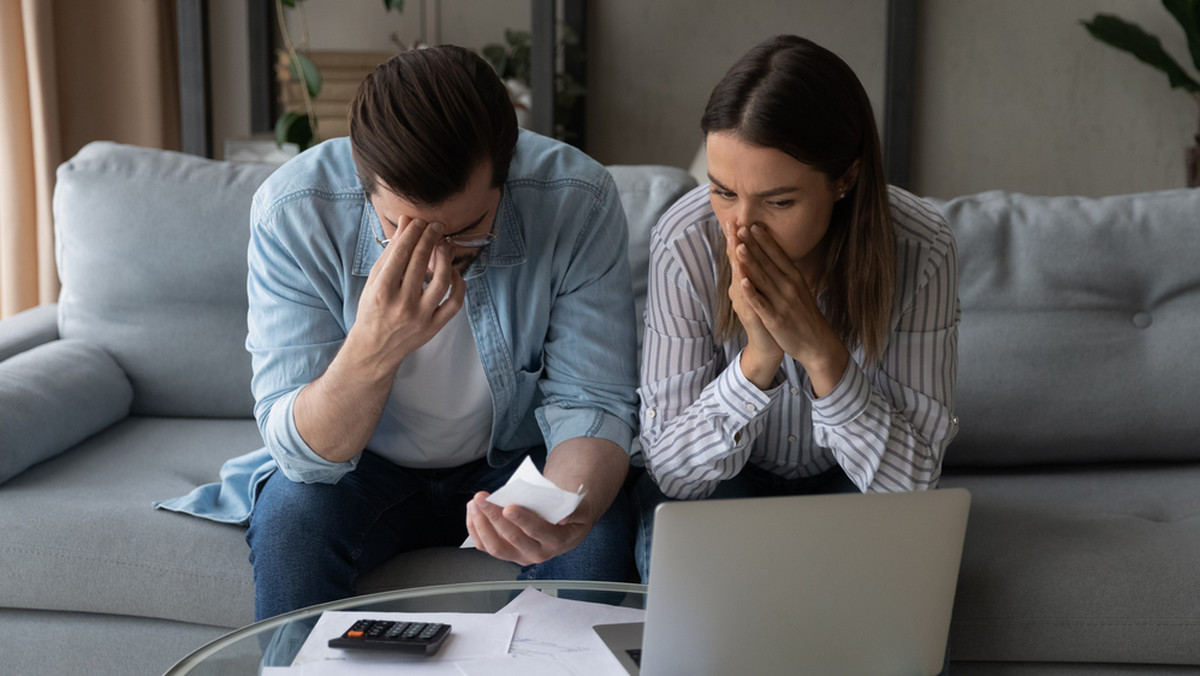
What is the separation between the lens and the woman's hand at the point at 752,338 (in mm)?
1206

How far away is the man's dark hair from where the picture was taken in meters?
1.11

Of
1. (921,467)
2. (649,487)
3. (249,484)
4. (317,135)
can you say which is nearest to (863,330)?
A: (921,467)

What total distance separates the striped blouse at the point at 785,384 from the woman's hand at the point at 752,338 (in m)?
0.02

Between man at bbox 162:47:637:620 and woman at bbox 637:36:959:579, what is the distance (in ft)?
0.31

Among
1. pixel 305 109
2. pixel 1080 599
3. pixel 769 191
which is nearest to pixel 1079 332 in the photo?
pixel 1080 599

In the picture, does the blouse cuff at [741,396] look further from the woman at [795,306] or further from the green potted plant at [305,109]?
the green potted plant at [305,109]

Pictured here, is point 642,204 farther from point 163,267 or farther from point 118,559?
point 118,559

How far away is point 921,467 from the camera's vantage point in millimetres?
1318

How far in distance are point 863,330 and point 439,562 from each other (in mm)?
609

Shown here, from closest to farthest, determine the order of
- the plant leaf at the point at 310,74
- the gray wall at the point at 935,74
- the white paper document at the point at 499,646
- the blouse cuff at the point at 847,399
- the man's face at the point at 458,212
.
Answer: the white paper document at the point at 499,646
the man's face at the point at 458,212
the blouse cuff at the point at 847,399
the plant leaf at the point at 310,74
the gray wall at the point at 935,74

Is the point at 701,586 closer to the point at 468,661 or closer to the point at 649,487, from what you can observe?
the point at 468,661

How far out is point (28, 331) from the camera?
1.87 m

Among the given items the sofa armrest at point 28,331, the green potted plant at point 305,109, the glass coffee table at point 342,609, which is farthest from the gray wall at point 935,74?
the glass coffee table at point 342,609

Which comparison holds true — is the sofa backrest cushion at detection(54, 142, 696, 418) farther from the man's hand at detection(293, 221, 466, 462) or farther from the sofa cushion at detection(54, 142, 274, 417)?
the man's hand at detection(293, 221, 466, 462)
